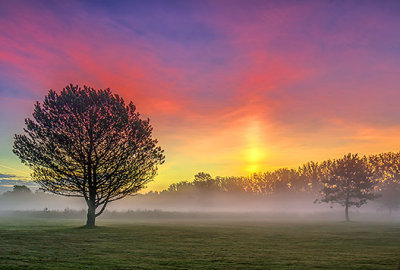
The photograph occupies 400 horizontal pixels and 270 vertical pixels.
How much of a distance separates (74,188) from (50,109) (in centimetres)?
1075

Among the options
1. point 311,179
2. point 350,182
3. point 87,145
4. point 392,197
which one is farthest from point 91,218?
point 311,179

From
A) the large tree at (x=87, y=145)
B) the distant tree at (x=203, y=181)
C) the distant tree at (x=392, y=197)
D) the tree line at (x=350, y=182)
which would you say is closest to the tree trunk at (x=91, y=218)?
the large tree at (x=87, y=145)

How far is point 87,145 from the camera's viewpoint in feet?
140

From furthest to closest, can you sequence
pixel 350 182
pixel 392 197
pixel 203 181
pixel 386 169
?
pixel 203 181 < pixel 386 169 < pixel 392 197 < pixel 350 182

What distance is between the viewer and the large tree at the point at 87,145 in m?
41.7

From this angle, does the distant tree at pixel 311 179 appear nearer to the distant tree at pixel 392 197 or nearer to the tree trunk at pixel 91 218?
the distant tree at pixel 392 197

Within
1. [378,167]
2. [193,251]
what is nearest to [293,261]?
[193,251]

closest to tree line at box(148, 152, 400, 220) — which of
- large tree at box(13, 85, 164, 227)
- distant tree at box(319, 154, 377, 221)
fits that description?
distant tree at box(319, 154, 377, 221)

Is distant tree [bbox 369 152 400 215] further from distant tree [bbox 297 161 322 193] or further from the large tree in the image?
the large tree

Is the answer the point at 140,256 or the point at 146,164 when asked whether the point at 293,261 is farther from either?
the point at 146,164

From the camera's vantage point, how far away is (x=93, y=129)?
42.4 meters

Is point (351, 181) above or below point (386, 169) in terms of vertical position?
below

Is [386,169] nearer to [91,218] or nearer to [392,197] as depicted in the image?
[392,197]

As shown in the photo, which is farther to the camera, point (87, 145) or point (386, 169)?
point (386, 169)
